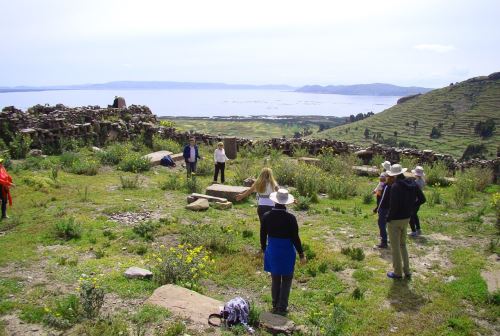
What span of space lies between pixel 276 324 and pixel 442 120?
95.1 metres

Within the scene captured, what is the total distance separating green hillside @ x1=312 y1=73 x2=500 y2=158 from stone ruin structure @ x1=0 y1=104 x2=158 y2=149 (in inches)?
2398

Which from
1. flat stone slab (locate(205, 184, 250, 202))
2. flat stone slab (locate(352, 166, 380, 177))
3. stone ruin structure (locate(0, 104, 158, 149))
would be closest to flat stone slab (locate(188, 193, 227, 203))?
flat stone slab (locate(205, 184, 250, 202))

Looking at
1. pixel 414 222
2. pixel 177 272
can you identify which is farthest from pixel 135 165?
pixel 414 222

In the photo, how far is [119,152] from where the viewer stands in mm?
17234

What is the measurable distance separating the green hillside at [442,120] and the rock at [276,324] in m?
71.7

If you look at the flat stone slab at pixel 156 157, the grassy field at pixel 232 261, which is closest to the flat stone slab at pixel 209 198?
the grassy field at pixel 232 261

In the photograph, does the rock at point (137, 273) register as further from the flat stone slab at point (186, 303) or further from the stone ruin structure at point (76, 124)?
the stone ruin structure at point (76, 124)

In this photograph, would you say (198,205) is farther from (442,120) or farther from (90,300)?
(442,120)

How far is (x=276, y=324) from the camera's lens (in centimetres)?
553

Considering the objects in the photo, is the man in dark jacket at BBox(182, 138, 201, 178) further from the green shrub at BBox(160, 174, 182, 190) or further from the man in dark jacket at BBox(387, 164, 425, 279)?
the man in dark jacket at BBox(387, 164, 425, 279)

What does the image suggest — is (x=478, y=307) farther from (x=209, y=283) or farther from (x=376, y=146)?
(x=376, y=146)

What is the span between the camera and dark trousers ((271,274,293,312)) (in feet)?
19.8

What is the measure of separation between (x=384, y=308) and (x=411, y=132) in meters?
90.8

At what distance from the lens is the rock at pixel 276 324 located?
543 centimetres
